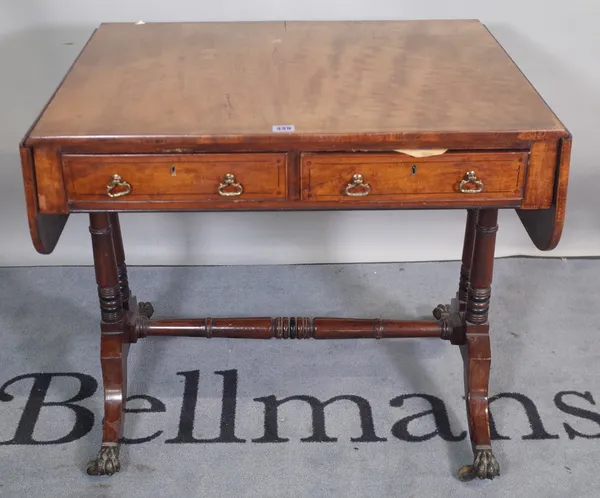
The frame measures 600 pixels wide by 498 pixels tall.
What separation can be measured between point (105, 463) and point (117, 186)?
30.8 inches

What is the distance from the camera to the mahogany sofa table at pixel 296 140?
6.16 ft

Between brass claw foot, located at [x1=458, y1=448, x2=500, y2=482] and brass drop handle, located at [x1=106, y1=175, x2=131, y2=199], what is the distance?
1122 millimetres

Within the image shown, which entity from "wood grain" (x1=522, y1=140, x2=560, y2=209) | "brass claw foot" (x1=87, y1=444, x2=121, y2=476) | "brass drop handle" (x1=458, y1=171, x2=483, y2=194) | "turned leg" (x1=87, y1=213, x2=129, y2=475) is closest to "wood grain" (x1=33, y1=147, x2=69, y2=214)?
"turned leg" (x1=87, y1=213, x2=129, y2=475)

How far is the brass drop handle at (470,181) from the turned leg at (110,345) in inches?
35.7

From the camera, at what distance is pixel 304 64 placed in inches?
88.3

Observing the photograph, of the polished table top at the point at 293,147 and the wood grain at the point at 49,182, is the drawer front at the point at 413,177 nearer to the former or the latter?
the polished table top at the point at 293,147

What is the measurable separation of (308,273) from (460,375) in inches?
29.4

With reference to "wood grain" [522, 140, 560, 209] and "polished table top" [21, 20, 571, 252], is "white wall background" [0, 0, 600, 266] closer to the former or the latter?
"polished table top" [21, 20, 571, 252]

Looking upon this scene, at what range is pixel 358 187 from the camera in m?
1.93

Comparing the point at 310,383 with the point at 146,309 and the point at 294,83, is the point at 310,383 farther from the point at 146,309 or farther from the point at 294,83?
the point at 294,83

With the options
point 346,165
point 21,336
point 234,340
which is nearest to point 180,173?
point 346,165

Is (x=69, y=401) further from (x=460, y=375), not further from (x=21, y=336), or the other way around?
(x=460, y=375)

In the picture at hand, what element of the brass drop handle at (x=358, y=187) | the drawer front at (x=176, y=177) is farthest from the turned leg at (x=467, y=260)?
the drawer front at (x=176, y=177)

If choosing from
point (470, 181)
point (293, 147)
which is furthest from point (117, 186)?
point (470, 181)
